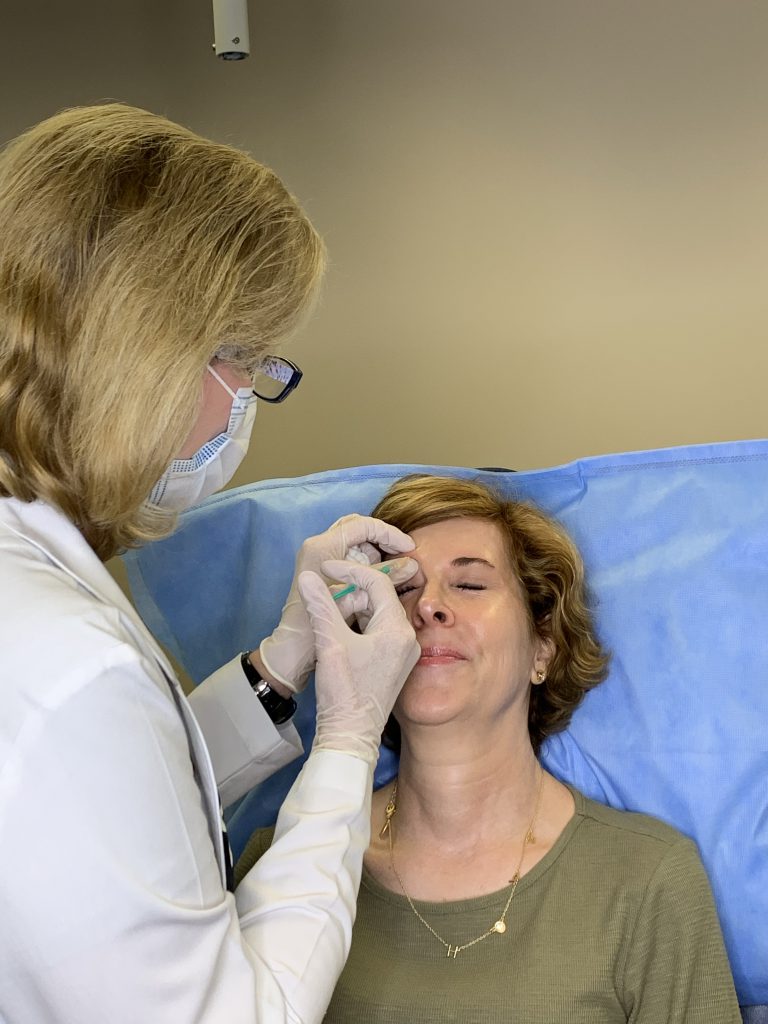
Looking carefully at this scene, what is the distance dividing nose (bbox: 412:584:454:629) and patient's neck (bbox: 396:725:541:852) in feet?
0.49

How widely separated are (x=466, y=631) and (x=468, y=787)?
8.9 inches

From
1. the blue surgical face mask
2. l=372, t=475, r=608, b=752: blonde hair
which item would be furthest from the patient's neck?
the blue surgical face mask

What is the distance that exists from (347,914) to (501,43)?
192 centimetres

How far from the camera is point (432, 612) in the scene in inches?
64.5

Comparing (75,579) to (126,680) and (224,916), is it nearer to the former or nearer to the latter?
(126,680)

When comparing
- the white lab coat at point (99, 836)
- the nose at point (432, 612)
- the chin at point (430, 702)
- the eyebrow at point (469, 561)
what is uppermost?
the white lab coat at point (99, 836)

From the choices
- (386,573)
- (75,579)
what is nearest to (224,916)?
(75,579)

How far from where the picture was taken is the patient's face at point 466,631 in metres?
1.59

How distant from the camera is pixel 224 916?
99cm

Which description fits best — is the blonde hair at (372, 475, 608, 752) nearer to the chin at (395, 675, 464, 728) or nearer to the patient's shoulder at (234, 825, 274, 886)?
the chin at (395, 675, 464, 728)

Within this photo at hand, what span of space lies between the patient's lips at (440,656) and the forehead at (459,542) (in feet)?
0.49

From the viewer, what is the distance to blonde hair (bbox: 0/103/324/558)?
1032 millimetres

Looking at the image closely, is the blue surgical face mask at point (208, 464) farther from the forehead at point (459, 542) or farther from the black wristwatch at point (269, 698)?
the forehead at point (459, 542)

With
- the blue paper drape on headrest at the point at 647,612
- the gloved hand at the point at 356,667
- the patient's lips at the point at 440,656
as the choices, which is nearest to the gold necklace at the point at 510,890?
the blue paper drape on headrest at the point at 647,612
